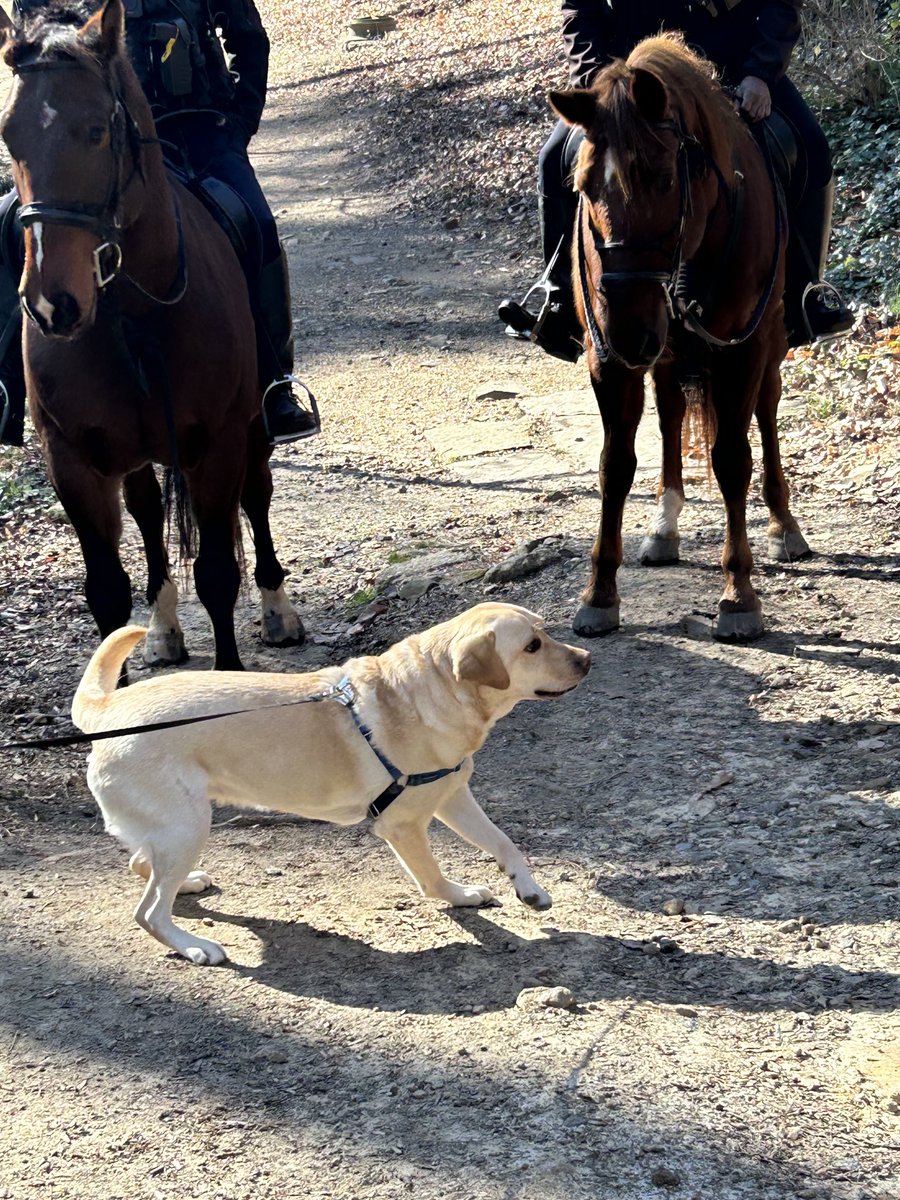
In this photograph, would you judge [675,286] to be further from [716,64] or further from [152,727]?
[152,727]

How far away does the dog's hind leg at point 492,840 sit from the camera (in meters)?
4.52

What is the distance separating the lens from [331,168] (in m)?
20.6

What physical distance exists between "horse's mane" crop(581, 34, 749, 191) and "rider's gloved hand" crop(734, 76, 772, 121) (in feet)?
0.96

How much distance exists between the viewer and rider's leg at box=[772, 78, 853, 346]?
709 centimetres

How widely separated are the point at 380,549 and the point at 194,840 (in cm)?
480

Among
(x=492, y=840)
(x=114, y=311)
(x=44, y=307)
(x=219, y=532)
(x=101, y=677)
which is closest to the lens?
(x=492, y=840)

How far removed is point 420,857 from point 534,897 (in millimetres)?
406

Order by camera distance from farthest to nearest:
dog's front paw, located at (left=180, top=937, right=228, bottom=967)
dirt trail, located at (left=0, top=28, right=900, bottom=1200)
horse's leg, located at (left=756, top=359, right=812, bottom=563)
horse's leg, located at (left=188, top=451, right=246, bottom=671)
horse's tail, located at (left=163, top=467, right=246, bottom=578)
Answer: horse's leg, located at (left=756, top=359, right=812, bottom=563) → horse's tail, located at (left=163, top=467, right=246, bottom=578) → horse's leg, located at (left=188, top=451, right=246, bottom=671) → dog's front paw, located at (left=180, top=937, right=228, bottom=967) → dirt trail, located at (left=0, top=28, right=900, bottom=1200)

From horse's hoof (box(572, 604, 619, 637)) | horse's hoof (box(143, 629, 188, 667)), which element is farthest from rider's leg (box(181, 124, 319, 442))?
horse's hoof (box(572, 604, 619, 637))

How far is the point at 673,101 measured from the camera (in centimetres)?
561

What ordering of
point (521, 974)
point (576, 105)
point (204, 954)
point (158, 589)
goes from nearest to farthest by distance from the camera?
point (521, 974), point (204, 954), point (576, 105), point (158, 589)

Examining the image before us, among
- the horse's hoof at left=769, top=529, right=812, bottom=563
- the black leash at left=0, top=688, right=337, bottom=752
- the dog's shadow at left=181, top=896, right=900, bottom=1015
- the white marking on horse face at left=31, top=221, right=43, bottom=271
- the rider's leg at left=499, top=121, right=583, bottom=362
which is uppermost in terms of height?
the white marking on horse face at left=31, top=221, right=43, bottom=271

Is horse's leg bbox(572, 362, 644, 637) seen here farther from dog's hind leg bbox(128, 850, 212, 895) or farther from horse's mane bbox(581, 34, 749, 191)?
dog's hind leg bbox(128, 850, 212, 895)

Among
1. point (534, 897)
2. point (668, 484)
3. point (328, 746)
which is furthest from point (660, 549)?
point (328, 746)
